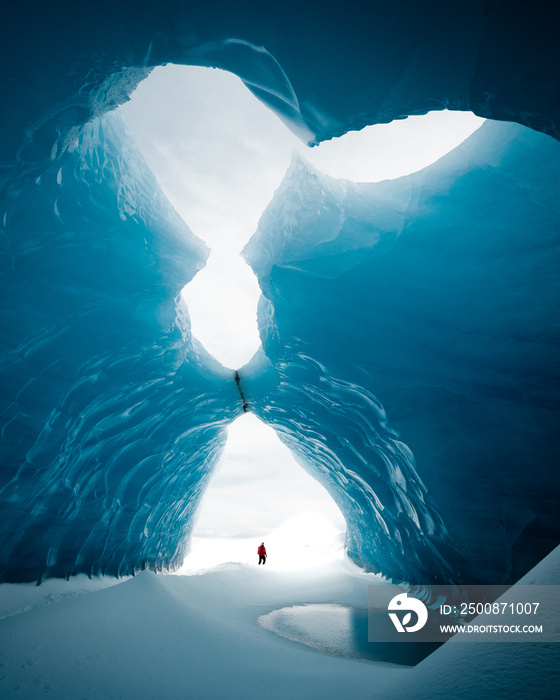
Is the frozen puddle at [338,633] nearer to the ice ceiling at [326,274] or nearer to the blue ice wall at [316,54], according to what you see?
the ice ceiling at [326,274]

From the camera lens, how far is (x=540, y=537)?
16.6 feet

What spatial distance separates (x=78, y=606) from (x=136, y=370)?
433 cm

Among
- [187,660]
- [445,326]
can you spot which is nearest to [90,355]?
[187,660]

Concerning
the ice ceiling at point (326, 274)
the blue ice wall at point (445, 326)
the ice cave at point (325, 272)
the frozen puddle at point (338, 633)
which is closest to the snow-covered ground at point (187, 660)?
the frozen puddle at point (338, 633)

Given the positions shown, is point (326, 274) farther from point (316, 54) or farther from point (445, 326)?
point (316, 54)

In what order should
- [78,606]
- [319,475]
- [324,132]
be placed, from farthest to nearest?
1. [319,475]
2. [78,606]
3. [324,132]

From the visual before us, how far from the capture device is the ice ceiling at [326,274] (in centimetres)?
275

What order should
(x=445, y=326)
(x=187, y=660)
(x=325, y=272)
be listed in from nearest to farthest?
(x=187, y=660), (x=445, y=326), (x=325, y=272)

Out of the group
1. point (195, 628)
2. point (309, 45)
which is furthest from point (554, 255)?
point (195, 628)

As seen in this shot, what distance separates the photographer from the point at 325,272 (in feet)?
21.3

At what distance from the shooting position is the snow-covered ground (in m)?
1.87

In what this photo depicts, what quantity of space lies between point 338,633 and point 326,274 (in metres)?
6.75

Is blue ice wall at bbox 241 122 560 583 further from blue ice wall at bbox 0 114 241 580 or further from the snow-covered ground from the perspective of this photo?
the snow-covered ground

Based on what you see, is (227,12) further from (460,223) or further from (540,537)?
(540,537)
